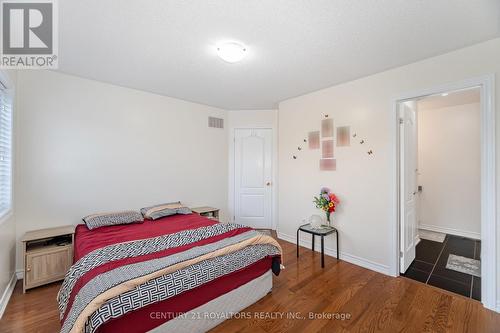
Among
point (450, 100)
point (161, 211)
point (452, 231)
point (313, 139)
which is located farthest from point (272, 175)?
point (452, 231)

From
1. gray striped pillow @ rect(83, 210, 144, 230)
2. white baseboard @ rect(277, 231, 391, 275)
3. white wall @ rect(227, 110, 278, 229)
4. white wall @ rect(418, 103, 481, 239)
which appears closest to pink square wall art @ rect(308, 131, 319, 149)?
white wall @ rect(227, 110, 278, 229)

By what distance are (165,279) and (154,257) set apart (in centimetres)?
32

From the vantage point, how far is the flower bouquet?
3151 mm

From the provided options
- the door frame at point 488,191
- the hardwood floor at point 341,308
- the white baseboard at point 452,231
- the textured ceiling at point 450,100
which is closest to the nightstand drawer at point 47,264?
the hardwood floor at point 341,308

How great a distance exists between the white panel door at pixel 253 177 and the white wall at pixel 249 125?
0.09 metres

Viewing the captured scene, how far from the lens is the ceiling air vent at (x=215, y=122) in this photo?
4.37 meters

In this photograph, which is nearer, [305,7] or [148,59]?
[305,7]

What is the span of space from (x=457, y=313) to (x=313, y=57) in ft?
9.34

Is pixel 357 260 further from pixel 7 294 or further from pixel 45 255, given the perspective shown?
pixel 7 294

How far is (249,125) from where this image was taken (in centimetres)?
465

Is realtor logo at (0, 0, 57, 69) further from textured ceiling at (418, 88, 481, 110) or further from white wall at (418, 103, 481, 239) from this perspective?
white wall at (418, 103, 481, 239)

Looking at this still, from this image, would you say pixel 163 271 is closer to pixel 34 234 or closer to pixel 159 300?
pixel 159 300

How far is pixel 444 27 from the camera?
187 centimetres

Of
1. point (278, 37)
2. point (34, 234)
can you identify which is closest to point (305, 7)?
point (278, 37)
